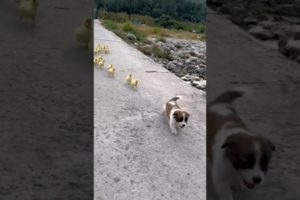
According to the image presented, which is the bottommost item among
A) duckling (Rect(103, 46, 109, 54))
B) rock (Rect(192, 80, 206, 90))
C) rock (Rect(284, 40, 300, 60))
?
rock (Rect(192, 80, 206, 90))

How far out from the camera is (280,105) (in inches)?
43.6

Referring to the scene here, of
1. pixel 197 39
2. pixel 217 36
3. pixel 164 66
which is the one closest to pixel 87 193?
pixel 217 36

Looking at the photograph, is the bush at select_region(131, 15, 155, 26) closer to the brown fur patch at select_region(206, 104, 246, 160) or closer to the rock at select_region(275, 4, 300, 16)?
the rock at select_region(275, 4, 300, 16)

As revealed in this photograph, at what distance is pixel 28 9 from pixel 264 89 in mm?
544

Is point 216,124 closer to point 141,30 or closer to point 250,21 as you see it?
point 250,21

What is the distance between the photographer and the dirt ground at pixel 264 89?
0.96m

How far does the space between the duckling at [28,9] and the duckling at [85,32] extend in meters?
0.09

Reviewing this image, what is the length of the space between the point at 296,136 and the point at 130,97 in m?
0.48

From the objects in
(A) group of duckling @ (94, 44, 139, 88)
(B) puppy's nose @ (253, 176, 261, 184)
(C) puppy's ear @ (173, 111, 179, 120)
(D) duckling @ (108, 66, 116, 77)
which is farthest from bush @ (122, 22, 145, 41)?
(B) puppy's nose @ (253, 176, 261, 184)

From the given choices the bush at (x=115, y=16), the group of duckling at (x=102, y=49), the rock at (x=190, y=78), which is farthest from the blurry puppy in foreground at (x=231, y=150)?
the bush at (x=115, y=16)

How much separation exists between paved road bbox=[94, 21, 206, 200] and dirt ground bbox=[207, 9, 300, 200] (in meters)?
0.11

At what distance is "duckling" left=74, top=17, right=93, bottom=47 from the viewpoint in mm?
913

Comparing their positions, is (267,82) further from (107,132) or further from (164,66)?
(164,66)

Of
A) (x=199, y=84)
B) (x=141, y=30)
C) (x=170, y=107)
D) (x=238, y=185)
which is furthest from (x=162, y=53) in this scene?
(x=238, y=185)
